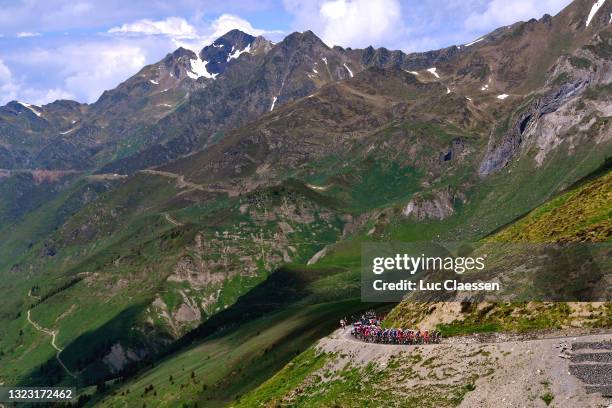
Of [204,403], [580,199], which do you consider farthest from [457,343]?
[204,403]

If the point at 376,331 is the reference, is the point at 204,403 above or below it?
below

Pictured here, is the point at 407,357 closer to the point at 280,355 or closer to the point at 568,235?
the point at 568,235

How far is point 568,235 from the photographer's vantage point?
94000mm

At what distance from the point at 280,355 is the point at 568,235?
359 ft

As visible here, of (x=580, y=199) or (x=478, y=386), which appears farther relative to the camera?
(x=580, y=199)

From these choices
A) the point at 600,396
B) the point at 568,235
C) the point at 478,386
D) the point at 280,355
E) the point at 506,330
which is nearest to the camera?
the point at 600,396

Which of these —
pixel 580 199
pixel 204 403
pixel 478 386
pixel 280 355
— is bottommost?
pixel 204 403

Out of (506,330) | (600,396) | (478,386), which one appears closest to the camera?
(600,396)

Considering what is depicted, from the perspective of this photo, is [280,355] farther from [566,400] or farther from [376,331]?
[566,400]

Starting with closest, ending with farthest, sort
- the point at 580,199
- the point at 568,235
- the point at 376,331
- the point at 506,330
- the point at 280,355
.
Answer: the point at 506,330
the point at 568,235
the point at 376,331
the point at 580,199
the point at 280,355

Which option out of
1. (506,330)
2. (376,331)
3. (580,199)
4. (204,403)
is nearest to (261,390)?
(376,331)

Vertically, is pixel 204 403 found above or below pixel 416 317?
below

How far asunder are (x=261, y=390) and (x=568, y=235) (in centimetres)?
5759

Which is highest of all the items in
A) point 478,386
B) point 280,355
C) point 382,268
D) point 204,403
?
point 382,268
